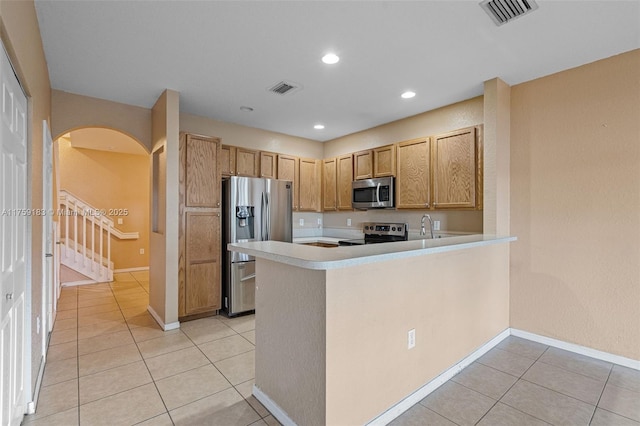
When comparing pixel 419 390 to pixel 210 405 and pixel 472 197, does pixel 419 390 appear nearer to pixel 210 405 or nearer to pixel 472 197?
pixel 210 405

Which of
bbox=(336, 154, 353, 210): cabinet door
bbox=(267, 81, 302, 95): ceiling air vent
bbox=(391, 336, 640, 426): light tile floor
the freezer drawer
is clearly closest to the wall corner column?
bbox=(391, 336, 640, 426): light tile floor

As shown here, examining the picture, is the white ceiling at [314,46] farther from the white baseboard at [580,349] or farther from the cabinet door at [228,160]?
the white baseboard at [580,349]

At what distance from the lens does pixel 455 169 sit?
3566 millimetres

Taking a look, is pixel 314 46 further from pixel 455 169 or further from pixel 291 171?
pixel 291 171

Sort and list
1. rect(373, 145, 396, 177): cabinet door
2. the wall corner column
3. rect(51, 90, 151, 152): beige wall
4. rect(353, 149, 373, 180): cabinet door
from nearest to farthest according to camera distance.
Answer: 1. the wall corner column
2. rect(51, 90, 151, 152): beige wall
3. rect(373, 145, 396, 177): cabinet door
4. rect(353, 149, 373, 180): cabinet door

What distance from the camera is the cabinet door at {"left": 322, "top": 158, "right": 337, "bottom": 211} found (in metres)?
5.20

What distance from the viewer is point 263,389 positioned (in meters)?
2.06

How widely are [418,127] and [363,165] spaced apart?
0.95m

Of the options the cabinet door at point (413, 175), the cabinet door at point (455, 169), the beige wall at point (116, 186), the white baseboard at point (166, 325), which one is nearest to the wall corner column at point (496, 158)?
the cabinet door at point (455, 169)

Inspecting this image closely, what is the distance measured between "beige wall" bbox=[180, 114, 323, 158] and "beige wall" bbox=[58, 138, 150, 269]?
3510 millimetres

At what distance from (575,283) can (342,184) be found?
316 cm

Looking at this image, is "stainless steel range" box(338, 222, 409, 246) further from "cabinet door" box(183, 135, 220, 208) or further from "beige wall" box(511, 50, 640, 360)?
"cabinet door" box(183, 135, 220, 208)

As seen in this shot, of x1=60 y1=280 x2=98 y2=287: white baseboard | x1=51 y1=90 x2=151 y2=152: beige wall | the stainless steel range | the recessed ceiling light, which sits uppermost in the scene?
the recessed ceiling light

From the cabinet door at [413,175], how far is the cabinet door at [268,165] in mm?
1890
